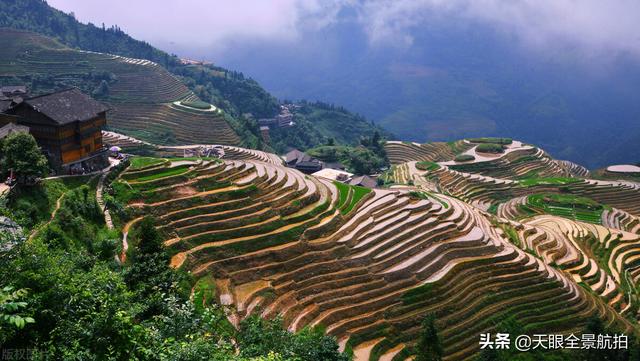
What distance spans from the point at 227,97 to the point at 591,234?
94.5 metres

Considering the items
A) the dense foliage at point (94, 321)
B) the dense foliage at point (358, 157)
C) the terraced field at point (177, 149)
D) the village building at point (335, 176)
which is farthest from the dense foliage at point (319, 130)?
the dense foliage at point (94, 321)

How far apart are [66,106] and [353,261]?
1956 centimetres

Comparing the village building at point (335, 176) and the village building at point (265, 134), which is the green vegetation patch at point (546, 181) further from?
the village building at point (265, 134)

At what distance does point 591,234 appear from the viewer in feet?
169

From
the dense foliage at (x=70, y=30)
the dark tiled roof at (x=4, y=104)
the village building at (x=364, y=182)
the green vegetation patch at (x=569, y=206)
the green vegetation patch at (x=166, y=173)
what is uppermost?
the dense foliage at (x=70, y=30)

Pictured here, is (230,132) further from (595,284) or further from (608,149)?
(608,149)

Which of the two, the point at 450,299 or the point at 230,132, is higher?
the point at 230,132

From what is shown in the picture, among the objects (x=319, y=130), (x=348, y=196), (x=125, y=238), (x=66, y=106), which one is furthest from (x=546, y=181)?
(x=319, y=130)

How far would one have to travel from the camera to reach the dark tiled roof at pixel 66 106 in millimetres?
28812

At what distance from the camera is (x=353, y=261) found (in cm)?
3084

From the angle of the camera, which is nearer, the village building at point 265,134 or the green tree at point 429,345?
the green tree at point 429,345

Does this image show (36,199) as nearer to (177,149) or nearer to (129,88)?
(177,149)

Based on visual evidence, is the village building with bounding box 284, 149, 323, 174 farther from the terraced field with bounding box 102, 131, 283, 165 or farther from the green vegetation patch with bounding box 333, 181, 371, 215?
the green vegetation patch with bounding box 333, 181, 371, 215

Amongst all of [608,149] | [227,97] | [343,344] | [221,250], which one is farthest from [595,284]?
[608,149]
